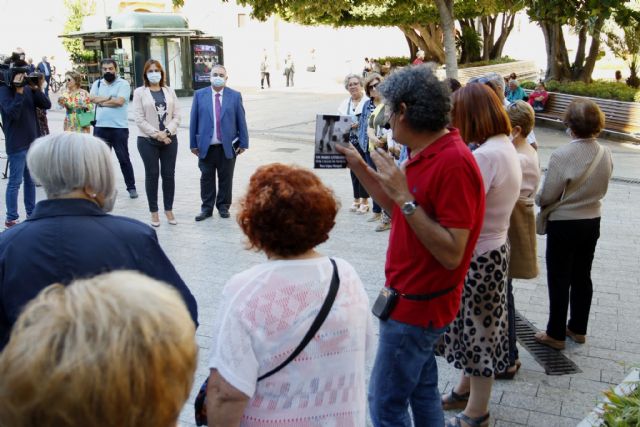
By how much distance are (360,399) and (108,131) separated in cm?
776

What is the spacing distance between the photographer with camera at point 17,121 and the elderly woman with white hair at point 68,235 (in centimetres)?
568

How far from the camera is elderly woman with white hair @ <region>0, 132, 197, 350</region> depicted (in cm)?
234

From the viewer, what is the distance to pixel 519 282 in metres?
6.04

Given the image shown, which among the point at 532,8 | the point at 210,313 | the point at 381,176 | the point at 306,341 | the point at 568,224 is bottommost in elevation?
the point at 210,313

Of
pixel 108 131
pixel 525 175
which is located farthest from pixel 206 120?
pixel 525 175

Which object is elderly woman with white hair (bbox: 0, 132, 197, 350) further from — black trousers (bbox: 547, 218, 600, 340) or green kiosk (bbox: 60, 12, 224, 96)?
green kiosk (bbox: 60, 12, 224, 96)

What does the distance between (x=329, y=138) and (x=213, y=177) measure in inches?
178

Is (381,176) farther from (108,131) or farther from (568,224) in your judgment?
(108,131)

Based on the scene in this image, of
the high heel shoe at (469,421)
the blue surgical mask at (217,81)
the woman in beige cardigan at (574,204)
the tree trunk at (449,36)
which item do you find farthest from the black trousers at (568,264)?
the tree trunk at (449,36)

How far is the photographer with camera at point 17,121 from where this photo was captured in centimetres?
761

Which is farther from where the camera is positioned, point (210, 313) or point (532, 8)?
point (532, 8)

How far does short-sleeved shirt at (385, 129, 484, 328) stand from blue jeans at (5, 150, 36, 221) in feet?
20.2

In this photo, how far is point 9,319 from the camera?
2387 millimetres

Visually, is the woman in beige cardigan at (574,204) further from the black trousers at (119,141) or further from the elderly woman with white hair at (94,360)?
the black trousers at (119,141)
